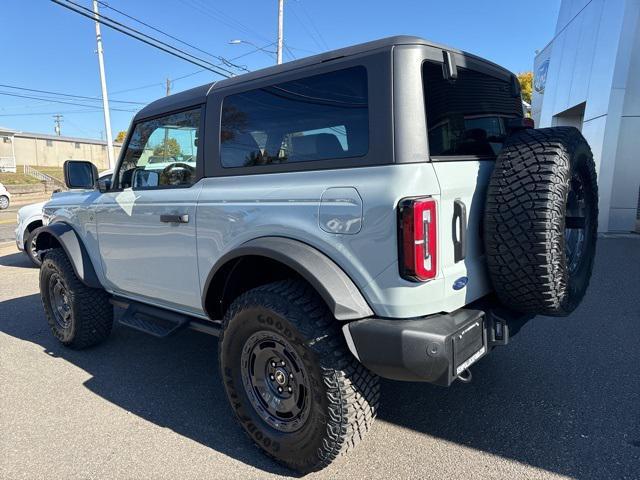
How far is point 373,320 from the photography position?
6.97 ft

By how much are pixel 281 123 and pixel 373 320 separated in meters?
1.21

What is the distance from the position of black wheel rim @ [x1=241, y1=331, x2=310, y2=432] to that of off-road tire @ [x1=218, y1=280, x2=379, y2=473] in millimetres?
52

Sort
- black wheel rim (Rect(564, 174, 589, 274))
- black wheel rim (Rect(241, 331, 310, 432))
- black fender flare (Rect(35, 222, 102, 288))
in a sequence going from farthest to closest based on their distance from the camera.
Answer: black fender flare (Rect(35, 222, 102, 288)), black wheel rim (Rect(564, 174, 589, 274)), black wheel rim (Rect(241, 331, 310, 432))

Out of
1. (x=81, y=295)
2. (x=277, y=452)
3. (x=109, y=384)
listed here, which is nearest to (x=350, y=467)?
(x=277, y=452)

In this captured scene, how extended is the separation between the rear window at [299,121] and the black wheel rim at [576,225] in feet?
4.48

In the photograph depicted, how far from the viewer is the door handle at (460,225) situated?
2.17m

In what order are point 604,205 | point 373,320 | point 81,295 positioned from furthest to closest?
point 604,205 < point 81,295 < point 373,320

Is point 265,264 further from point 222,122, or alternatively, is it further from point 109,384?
point 109,384

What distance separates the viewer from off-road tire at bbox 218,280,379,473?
2.21 meters

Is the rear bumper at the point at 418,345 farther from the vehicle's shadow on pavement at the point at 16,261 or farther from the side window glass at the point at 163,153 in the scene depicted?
the vehicle's shadow on pavement at the point at 16,261

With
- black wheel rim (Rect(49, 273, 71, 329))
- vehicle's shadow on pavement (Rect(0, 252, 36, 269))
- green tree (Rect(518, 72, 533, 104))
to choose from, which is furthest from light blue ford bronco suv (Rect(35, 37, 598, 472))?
green tree (Rect(518, 72, 533, 104))

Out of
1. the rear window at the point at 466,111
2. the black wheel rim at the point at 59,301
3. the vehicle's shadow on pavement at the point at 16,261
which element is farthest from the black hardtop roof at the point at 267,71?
the vehicle's shadow on pavement at the point at 16,261

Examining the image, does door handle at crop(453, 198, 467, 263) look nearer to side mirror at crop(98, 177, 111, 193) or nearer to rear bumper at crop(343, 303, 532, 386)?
rear bumper at crop(343, 303, 532, 386)

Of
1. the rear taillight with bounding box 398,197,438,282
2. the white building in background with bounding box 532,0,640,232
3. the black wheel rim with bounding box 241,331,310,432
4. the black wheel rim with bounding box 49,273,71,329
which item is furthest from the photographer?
the white building in background with bounding box 532,0,640,232
